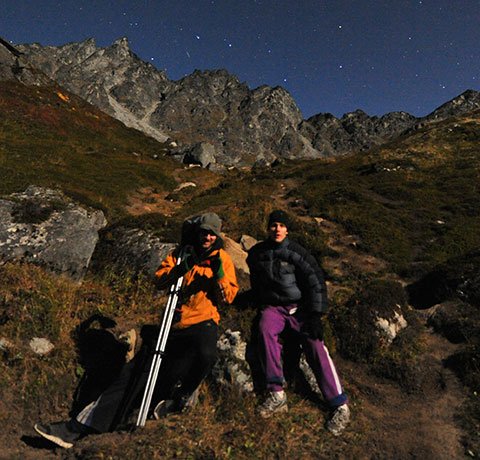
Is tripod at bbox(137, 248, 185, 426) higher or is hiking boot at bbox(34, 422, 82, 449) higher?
tripod at bbox(137, 248, 185, 426)

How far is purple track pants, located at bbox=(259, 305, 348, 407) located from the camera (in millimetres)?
4492

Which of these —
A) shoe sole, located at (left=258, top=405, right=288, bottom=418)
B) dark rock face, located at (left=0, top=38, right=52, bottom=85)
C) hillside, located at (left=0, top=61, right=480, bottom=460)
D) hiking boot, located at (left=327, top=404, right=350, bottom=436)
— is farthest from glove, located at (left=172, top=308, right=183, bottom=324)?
dark rock face, located at (left=0, top=38, right=52, bottom=85)

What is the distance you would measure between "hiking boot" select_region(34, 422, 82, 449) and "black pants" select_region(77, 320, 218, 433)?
1.54 feet

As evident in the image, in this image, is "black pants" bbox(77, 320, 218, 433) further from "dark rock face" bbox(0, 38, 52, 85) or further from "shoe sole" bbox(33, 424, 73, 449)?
"dark rock face" bbox(0, 38, 52, 85)

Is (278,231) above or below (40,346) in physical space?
above

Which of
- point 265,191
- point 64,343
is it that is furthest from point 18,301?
point 265,191

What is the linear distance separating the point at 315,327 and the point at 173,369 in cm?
245

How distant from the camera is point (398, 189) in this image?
19688mm

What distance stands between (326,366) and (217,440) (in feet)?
6.62

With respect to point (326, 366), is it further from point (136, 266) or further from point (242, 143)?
point (242, 143)

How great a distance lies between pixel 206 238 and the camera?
472cm

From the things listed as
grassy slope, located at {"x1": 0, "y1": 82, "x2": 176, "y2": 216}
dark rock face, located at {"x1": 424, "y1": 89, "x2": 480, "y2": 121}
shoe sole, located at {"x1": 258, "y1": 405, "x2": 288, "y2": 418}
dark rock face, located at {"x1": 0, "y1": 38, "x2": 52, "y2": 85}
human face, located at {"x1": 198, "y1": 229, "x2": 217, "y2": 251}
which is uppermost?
dark rock face, located at {"x1": 424, "y1": 89, "x2": 480, "y2": 121}

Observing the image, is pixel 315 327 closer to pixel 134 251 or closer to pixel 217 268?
pixel 217 268

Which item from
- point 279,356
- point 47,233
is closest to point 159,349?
point 279,356
